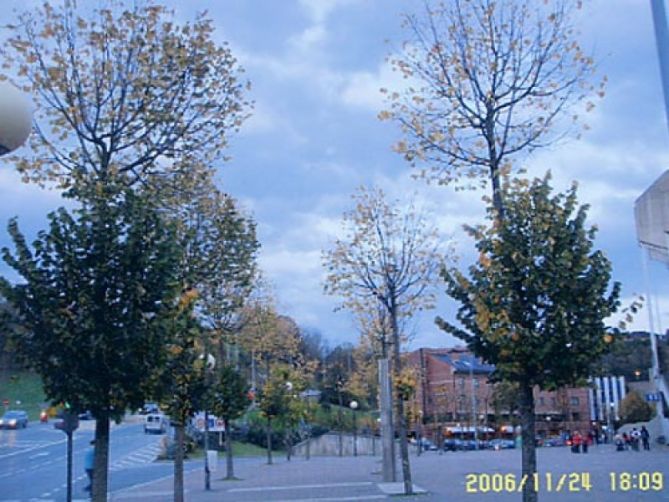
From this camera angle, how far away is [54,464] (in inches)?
1451

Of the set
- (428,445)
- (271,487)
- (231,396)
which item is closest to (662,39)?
(271,487)

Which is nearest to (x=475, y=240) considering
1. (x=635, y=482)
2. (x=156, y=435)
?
(x=635, y=482)

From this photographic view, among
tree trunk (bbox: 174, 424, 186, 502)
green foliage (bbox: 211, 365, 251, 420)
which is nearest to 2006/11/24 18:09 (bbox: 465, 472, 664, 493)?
tree trunk (bbox: 174, 424, 186, 502)

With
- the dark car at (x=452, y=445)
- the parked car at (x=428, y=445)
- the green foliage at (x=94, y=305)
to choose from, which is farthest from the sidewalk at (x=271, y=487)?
the dark car at (x=452, y=445)

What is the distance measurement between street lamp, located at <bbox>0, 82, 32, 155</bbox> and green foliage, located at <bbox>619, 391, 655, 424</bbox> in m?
72.8

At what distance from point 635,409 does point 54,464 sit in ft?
173

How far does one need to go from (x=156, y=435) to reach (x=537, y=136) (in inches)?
2150

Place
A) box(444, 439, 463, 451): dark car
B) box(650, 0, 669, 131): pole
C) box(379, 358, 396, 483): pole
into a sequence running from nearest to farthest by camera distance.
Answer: box(650, 0, 669, 131): pole, box(379, 358, 396, 483): pole, box(444, 439, 463, 451): dark car

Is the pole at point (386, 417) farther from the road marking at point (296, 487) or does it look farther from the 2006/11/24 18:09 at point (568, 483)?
the 2006/11/24 18:09 at point (568, 483)

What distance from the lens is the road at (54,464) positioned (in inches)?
1072

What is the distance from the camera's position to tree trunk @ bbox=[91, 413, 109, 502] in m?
9.67

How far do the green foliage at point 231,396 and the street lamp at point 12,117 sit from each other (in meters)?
23.9

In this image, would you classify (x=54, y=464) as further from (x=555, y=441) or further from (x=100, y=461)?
(x=555, y=441)

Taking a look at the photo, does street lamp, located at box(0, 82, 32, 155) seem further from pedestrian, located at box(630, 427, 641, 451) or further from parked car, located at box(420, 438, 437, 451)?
parked car, located at box(420, 438, 437, 451)
